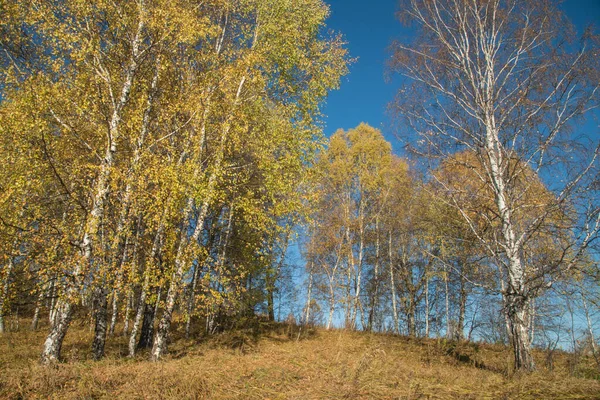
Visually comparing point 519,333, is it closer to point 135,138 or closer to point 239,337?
point 239,337

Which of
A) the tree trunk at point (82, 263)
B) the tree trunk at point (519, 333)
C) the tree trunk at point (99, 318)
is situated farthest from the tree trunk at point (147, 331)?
the tree trunk at point (519, 333)

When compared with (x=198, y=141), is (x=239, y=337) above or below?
below

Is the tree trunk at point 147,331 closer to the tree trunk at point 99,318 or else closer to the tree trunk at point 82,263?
the tree trunk at point 99,318

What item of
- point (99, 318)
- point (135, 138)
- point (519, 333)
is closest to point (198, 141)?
point (135, 138)

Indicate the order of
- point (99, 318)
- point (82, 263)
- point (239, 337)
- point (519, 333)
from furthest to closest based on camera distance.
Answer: point (239, 337)
point (99, 318)
point (519, 333)
point (82, 263)

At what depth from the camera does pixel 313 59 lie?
12.4 metres

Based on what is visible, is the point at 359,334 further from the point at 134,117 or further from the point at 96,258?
the point at 134,117

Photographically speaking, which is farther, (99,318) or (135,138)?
(135,138)

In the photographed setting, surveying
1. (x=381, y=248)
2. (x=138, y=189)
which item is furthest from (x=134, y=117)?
(x=381, y=248)

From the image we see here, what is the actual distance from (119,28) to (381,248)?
1818cm

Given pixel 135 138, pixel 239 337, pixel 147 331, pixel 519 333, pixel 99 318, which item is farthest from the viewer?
pixel 239 337

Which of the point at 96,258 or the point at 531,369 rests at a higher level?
the point at 96,258

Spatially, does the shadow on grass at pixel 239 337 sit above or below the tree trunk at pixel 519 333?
below

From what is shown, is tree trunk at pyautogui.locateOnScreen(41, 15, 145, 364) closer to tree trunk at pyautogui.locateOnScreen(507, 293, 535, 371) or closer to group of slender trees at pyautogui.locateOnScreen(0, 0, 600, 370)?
group of slender trees at pyautogui.locateOnScreen(0, 0, 600, 370)
